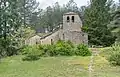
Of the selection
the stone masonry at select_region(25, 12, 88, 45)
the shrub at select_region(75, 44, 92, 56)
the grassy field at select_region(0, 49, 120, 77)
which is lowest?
the grassy field at select_region(0, 49, 120, 77)

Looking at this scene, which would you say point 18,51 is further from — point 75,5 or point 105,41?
point 75,5

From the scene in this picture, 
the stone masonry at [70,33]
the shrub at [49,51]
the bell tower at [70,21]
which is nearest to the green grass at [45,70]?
the shrub at [49,51]

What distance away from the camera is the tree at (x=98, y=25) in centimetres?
4991

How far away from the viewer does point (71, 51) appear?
3052 cm

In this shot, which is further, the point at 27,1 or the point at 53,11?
the point at 53,11

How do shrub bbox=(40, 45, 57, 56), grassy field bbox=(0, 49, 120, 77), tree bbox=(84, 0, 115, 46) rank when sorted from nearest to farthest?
grassy field bbox=(0, 49, 120, 77)
shrub bbox=(40, 45, 57, 56)
tree bbox=(84, 0, 115, 46)

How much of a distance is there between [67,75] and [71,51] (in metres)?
15.1

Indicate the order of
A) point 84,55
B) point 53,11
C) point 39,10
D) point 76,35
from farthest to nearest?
point 53,11, point 39,10, point 76,35, point 84,55

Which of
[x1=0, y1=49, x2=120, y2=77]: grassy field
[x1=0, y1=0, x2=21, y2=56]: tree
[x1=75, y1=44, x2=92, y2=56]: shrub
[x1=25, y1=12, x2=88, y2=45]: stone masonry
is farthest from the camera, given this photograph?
[x1=25, y1=12, x2=88, y2=45]: stone masonry

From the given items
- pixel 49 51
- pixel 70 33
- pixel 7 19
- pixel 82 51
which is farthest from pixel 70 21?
pixel 7 19

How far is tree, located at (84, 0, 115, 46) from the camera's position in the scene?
164 feet

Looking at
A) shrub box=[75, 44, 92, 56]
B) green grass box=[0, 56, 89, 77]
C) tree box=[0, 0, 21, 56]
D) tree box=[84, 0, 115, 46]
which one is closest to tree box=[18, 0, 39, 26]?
tree box=[84, 0, 115, 46]

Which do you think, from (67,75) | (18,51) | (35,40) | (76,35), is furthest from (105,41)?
(67,75)

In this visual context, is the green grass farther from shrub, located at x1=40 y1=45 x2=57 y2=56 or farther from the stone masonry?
the stone masonry
